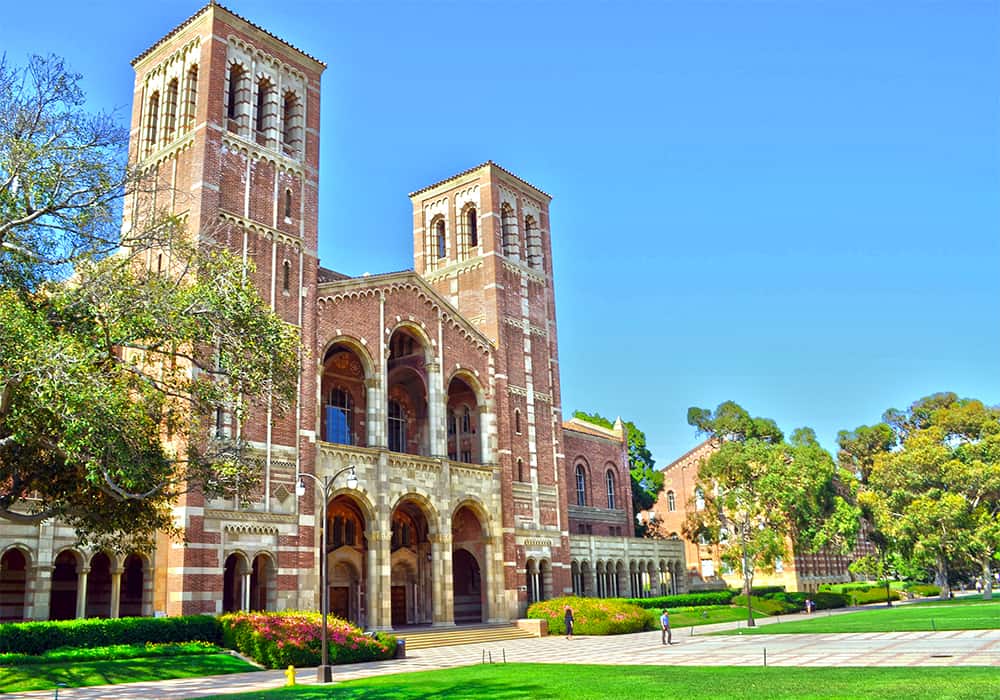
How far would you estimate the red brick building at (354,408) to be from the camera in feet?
109

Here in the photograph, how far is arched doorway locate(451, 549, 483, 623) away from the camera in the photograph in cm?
4834

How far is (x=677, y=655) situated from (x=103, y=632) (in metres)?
18.6

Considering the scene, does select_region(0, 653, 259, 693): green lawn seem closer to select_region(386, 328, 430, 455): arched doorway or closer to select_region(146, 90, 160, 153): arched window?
select_region(386, 328, 430, 455): arched doorway

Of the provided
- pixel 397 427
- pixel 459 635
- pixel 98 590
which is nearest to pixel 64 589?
pixel 98 590

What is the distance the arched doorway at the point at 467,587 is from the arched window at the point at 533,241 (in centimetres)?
1907

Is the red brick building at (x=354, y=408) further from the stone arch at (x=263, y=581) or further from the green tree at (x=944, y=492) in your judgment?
the green tree at (x=944, y=492)

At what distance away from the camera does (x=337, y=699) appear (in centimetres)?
1917

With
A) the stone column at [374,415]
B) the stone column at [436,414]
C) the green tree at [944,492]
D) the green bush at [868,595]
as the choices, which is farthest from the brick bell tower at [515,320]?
the green bush at [868,595]

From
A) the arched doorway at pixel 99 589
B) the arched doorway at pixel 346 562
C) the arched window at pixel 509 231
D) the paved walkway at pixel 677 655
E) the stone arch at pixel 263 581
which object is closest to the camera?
the paved walkway at pixel 677 655

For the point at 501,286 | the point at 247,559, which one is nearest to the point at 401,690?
the point at 247,559

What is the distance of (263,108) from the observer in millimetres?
40062

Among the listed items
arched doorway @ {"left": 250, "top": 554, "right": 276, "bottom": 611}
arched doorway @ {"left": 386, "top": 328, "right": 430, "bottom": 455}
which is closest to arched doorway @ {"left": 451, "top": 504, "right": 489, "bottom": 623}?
arched doorway @ {"left": 386, "top": 328, "right": 430, "bottom": 455}

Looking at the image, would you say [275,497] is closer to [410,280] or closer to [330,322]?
[330,322]

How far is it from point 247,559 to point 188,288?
16.2 metres
